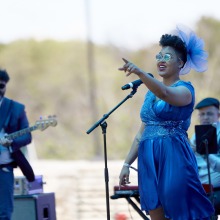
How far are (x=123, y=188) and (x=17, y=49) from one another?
28.3m

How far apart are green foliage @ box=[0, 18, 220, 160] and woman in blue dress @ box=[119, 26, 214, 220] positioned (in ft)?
65.6

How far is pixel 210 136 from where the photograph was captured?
261 inches

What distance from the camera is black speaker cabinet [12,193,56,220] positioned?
729 cm

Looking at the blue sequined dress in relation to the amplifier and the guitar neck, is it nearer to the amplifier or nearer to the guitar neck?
the guitar neck

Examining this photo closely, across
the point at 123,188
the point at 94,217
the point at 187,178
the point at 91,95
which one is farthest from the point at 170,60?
the point at 91,95

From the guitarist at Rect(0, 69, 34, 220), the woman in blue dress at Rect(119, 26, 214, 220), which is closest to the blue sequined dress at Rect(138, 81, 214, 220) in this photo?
the woman in blue dress at Rect(119, 26, 214, 220)

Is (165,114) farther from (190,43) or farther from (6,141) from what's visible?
(6,141)

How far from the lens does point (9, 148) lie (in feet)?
21.9

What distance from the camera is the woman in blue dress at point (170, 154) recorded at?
494cm

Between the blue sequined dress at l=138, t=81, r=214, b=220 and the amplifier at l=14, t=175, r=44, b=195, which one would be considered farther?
the amplifier at l=14, t=175, r=44, b=195

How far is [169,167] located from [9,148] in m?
2.10

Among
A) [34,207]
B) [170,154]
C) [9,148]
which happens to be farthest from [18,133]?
[170,154]

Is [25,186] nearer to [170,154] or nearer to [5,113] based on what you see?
[5,113]

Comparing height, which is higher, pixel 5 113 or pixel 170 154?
pixel 5 113
